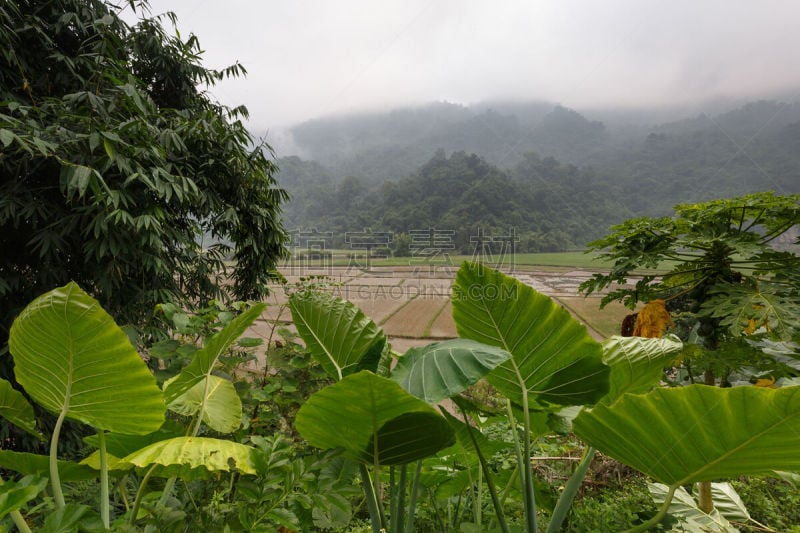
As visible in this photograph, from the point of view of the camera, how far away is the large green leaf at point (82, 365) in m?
0.49

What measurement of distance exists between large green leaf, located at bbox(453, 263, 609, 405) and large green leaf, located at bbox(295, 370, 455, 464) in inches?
8.7

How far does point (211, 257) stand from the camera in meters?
3.90

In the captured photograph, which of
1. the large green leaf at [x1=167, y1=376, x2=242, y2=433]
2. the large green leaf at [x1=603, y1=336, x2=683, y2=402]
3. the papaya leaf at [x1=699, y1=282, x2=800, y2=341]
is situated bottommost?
the large green leaf at [x1=167, y1=376, x2=242, y2=433]

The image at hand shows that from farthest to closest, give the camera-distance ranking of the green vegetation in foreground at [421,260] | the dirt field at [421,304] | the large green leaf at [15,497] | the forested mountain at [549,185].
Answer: the forested mountain at [549,185] < the green vegetation in foreground at [421,260] < the dirt field at [421,304] < the large green leaf at [15,497]

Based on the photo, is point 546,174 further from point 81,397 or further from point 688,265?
point 81,397

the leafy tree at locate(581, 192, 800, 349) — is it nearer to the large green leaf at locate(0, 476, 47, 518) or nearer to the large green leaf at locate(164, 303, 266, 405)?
the large green leaf at locate(164, 303, 266, 405)

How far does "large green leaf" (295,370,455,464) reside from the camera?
50 centimetres

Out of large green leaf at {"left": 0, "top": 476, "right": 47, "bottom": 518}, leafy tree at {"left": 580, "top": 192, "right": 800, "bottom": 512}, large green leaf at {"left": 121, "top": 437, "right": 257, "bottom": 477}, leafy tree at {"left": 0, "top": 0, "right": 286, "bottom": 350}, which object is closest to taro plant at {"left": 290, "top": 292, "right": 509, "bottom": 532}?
large green leaf at {"left": 121, "top": 437, "right": 257, "bottom": 477}

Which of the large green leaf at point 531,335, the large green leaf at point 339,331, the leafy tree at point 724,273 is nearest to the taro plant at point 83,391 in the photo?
the large green leaf at point 339,331

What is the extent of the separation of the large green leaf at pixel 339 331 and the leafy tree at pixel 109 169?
1.82 m

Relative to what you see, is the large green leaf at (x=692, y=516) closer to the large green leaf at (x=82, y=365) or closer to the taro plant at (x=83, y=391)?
the taro plant at (x=83, y=391)

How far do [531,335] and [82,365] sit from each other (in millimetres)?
776

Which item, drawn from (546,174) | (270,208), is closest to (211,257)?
(270,208)

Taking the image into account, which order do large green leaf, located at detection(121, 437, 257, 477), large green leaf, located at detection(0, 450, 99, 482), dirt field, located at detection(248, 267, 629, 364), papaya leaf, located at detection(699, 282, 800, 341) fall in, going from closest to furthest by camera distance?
large green leaf, located at detection(121, 437, 257, 477)
large green leaf, located at detection(0, 450, 99, 482)
papaya leaf, located at detection(699, 282, 800, 341)
dirt field, located at detection(248, 267, 629, 364)
